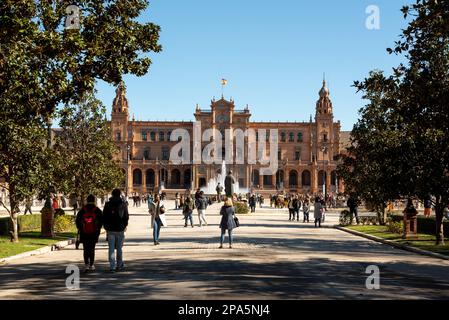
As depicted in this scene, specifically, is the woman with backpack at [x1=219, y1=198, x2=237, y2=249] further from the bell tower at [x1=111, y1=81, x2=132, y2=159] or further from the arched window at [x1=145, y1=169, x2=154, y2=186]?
the bell tower at [x1=111, y1=81, x2=132, y2=159]

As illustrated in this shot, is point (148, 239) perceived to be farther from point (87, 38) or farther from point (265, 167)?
point (265, 167)

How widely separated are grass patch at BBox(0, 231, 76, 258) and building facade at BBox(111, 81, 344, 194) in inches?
3509

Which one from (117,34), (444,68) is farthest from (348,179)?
(117,34)

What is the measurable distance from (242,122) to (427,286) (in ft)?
360

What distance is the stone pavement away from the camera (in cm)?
1004

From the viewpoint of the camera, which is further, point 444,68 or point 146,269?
point 444,68

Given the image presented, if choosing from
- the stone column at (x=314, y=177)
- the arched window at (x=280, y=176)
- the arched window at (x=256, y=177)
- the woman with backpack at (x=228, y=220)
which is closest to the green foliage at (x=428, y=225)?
the woman with backpack at (x=228, y=220)

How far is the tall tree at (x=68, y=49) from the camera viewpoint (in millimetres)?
13023

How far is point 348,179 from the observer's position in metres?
32.1

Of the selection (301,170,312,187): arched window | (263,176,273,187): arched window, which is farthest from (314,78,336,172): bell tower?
(263,176,273,187): arched window

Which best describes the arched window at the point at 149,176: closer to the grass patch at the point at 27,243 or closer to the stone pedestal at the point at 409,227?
the grass patch at the point at 27,243

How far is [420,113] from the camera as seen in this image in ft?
55.6

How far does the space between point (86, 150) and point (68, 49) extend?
56.7ft
